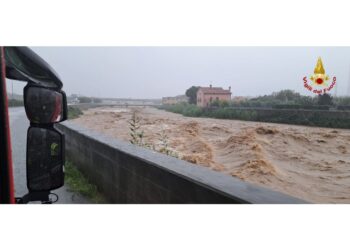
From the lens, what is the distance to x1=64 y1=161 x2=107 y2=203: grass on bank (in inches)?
135

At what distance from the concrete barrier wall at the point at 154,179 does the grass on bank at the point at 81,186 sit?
0.07 metres

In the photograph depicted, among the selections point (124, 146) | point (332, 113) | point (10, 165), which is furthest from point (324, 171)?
point (10, 165)

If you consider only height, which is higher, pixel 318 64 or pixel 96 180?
pixel 318 64

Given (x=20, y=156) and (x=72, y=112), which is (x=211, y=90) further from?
(x=72, y=112)

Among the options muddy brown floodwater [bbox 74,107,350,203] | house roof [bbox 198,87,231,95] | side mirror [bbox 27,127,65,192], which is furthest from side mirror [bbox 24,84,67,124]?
house roof [bbox 198,87,231,95]

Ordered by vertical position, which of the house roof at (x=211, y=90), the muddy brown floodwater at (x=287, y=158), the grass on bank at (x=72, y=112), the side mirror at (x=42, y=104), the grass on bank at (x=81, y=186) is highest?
the house roof at (x=211, y=90)

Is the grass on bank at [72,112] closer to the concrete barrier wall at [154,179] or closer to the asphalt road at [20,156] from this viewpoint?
the concrete barrier wall at [154,179]

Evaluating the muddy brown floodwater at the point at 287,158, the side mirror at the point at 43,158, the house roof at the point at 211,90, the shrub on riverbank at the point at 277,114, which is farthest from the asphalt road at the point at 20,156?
the shrub on riverbank at the point at 277,114

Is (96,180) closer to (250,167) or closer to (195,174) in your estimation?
(195,174)

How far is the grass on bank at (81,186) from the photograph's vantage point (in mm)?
3434

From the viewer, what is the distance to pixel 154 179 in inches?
97.9

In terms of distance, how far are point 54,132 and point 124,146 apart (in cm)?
123

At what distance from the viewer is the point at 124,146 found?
10.8 ft

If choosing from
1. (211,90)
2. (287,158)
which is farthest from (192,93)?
(287,158)
